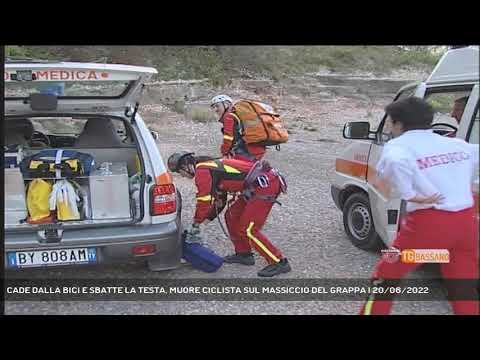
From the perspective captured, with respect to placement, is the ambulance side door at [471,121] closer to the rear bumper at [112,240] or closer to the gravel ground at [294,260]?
the gravel ground at [294,260]

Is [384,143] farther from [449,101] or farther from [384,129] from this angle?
[449,101]

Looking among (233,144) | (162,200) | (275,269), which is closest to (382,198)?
(275,269)

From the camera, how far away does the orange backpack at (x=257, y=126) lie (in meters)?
3.80

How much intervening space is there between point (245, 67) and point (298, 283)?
36.2 feet

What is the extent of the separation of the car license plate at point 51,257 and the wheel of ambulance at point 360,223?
2524 mm

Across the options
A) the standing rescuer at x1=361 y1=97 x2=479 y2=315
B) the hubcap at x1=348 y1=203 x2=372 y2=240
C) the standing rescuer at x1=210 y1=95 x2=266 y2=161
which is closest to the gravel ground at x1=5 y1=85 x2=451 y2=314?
the hubcap at x1=348 y1=203 x2=372 y2=240

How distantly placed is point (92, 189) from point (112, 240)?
49 cm

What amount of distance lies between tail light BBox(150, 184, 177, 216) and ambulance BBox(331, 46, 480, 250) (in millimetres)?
1539

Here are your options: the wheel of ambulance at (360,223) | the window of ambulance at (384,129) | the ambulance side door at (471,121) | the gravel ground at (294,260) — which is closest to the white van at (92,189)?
the gravel ground at (294,260)

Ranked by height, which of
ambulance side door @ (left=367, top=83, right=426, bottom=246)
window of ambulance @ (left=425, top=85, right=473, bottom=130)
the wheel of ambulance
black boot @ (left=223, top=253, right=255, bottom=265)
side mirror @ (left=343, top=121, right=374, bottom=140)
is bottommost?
black boot @ (left=223, top=253, right=255, bottom=265)

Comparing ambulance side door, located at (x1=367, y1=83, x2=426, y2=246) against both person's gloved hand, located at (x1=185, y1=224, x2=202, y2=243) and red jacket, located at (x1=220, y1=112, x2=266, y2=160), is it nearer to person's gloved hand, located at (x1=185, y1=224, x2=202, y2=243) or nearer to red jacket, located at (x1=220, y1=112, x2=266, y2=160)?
red jacket, located at (x1=220, y1=112, x2=266, y2=160)

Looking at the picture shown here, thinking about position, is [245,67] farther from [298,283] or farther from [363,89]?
[298,283]

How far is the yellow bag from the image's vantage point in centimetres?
345
